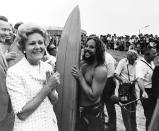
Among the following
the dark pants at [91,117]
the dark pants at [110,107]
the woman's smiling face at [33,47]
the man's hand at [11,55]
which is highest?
the woman's smiling face at [33,47]

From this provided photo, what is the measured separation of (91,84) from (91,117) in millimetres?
377

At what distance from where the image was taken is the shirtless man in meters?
3.72

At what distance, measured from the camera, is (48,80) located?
8.11 ft

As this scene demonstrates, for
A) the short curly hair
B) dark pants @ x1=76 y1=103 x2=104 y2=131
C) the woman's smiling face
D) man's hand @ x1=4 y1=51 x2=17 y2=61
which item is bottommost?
dark pants @ x1=76 y1=103 x2=104 y2=131

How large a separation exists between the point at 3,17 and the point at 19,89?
5.69 feet

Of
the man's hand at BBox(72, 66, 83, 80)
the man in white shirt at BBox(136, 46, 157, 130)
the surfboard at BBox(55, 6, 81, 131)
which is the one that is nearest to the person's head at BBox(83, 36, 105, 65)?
the surfboard at BBox(55, 6, 81, 131)

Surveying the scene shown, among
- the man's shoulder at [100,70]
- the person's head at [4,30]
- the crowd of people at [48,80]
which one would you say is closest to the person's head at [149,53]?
the crowd of people at [48,80]

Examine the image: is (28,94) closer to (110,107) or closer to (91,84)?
(91,84)

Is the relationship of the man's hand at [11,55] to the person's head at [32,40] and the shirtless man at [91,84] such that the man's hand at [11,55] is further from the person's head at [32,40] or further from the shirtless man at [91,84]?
the person's head at [32,40]

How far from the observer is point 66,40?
13.1 feet

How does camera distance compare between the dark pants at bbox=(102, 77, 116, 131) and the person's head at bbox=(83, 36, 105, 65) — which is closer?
the person's head at bbox=(83, 36, 105, 65)

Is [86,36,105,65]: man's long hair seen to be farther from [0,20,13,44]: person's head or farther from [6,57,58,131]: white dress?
[6,57,58,131]: white dress

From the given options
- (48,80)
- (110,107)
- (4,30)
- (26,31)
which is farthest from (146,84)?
(26,31)

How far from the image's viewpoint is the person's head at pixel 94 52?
3.93 metres
